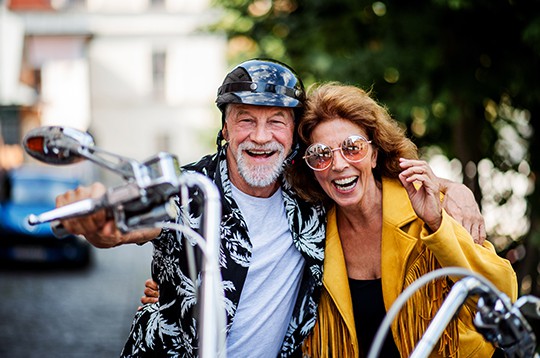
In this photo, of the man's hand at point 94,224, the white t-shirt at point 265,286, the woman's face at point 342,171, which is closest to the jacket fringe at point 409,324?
the white t-shirt at point 265,286

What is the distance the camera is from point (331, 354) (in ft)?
10.7

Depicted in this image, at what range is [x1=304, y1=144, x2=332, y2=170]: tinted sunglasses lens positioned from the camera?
3.31m

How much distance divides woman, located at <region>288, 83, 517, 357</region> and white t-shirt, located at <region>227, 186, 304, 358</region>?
5.3 inches

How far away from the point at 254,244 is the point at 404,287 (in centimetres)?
59

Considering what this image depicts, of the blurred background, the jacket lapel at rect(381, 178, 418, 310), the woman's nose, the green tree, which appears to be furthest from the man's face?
the green tree

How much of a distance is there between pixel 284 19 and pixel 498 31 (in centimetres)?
251

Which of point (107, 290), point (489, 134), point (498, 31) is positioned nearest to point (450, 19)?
point (498, 31)

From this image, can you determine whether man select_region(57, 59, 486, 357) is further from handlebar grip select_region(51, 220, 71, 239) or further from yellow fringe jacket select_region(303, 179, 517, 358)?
handlebar grip select_region(51, 220, 71, 239)

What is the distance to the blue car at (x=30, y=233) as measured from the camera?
46.0 ft

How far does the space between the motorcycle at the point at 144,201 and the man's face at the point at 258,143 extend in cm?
116

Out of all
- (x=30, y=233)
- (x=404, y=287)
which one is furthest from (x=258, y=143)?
Result: (x=30, y=233)

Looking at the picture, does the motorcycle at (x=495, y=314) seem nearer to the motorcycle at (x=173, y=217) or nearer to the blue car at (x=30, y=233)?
the motorcycle at (x=173, y=217)

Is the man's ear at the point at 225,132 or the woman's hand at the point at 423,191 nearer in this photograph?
the woman's hand at the point at 423,191

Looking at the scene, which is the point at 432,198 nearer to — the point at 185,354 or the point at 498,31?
the point at 185,354
